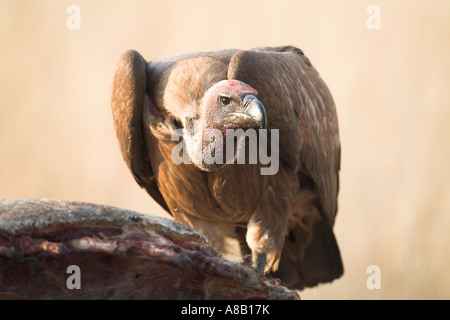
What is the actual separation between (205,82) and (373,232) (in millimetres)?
3330

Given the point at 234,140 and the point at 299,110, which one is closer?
the point at 234,140

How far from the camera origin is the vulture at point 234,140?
3240 millimetres

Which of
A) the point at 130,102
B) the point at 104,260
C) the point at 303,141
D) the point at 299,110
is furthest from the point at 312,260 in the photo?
the point at 104,260

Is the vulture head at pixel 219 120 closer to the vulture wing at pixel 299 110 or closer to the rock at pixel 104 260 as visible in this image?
the vulture wing at pixel 299 110

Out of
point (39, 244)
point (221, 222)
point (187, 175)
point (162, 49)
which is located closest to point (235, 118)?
point (187, 175)

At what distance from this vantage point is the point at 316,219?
467cm

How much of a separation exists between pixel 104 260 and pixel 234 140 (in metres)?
1.63

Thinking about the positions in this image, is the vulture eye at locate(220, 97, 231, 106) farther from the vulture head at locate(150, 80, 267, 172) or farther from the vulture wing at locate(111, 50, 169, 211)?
the vulture wing at locate(111, 50, 169, 211)

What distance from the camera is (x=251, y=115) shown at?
3.00 m

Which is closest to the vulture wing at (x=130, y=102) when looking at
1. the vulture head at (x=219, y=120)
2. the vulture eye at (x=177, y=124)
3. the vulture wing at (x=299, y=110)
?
the vulture eye at (x=177, y=124)

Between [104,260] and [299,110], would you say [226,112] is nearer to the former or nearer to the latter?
[299,110]

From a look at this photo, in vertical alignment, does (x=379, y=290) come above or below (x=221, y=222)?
below

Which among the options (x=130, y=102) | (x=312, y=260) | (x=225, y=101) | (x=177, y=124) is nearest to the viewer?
(x=225, y=101)
